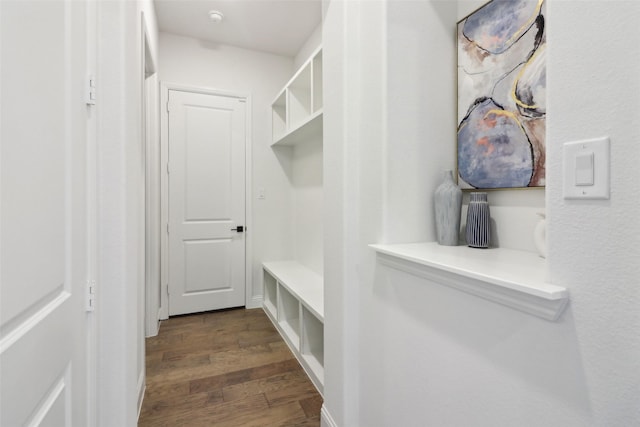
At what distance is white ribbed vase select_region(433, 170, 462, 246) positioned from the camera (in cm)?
Answer: 115

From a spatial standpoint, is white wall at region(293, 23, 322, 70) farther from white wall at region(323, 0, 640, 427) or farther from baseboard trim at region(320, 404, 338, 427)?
baseboard trim at region(320, 404, 338, 427)

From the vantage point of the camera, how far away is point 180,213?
2.98m

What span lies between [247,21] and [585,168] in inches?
117

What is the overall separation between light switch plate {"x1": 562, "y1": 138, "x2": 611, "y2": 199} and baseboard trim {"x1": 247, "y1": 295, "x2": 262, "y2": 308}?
3102 mm

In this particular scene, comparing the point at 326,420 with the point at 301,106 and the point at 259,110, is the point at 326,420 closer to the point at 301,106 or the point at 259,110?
the point at 301,106

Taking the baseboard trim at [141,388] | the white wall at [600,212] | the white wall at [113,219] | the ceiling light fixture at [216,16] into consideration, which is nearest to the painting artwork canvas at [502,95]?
the white wall at [600,212]

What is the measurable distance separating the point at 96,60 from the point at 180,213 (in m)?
2.12

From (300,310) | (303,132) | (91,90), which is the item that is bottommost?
(300,310)

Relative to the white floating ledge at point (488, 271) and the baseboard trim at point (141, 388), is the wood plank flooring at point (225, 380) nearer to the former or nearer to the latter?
the baseboard trim at point (141, 388)

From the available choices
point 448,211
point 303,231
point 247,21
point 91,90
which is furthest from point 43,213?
point 247,21

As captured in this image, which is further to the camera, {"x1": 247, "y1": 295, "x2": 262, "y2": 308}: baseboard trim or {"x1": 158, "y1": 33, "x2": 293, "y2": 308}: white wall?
{"x1": 247, "y1": 295, "x2": 262, "y2": 308}: baseboard trim

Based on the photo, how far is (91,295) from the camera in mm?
1007

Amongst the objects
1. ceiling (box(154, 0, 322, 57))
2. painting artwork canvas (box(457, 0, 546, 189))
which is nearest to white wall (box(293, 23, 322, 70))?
ceiling (box(154, 0, 322, 57))

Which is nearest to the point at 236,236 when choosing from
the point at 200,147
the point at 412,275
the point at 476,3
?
the point at 200,147
